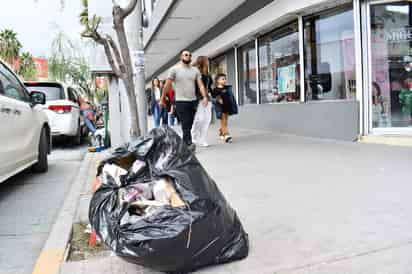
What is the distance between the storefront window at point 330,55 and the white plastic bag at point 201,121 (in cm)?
244

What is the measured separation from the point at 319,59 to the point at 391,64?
5.07 feet

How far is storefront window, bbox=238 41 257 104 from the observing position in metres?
12.3

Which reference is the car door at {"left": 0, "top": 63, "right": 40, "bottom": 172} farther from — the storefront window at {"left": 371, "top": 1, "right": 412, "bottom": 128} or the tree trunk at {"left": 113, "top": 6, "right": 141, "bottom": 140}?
the storefront window at {"left": 371, "top": 1, "right": 412, "bottom": 128}

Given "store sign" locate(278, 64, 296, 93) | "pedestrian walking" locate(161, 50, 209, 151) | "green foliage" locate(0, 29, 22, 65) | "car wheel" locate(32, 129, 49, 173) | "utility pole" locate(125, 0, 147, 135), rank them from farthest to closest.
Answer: "green foliage" locate(0, 29, 22, 65) → "store sign" locate(278, 64, 296, 93) → "pedestrian walking" locate(161, 50, 209, 151) → "car wheel" locate(32, 129, 49, 173) → "utility pole" locate(125, 0, 147, 135)

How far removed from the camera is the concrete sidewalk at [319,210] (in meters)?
2.78

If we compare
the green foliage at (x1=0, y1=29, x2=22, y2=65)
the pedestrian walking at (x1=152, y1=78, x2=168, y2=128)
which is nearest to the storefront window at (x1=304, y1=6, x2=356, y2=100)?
the pedestrian walking at (x1=152, y1=78, x2=168, y2=128)

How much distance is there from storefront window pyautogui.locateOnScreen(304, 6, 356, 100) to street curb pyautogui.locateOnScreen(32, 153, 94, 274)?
5.55 m

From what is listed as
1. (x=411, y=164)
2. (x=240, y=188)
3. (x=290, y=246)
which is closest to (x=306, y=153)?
(x=411, y=164)

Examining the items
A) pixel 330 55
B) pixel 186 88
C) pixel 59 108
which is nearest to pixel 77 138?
pixel 59 108

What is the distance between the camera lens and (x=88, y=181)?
5.75 meters

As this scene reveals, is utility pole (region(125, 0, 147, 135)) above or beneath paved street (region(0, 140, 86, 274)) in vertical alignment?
above

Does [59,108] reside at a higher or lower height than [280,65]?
lower

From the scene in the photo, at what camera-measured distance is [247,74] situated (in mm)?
12906

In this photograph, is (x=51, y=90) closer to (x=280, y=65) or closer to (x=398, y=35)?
(x=280, y=65)
